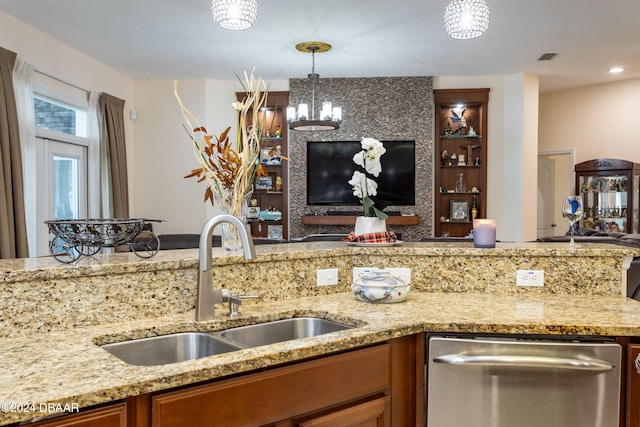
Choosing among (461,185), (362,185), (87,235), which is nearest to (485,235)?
(362,185)

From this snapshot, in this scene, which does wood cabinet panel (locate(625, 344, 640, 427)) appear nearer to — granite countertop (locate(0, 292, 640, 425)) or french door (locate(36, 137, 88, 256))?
granite countertop (locate(0, 292, 640, 425))

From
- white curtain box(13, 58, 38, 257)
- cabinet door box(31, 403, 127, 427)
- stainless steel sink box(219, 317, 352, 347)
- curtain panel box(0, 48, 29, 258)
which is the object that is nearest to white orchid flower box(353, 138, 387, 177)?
stainless steel sink box(219, 317, 352, 347)

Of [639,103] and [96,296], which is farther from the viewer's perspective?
Result: [639,103]

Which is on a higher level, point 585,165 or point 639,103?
point 639,103

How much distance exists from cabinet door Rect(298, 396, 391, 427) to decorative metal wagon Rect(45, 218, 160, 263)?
84cm

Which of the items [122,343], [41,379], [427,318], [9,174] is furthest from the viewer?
[9,174]

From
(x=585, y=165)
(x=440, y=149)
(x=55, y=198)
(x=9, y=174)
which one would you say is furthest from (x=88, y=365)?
(x=585, y=165)

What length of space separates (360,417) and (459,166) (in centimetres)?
601

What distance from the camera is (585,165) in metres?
7.14

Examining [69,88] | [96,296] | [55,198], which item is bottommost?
[96,296]

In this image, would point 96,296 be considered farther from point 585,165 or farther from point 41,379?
point 585,165

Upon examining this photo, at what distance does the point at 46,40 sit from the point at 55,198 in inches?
65.6

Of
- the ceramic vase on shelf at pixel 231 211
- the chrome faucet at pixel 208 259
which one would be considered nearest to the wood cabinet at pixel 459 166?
the ceramic vase on shelf at pixel 231 211

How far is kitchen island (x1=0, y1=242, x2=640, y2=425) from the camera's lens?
1.14m
